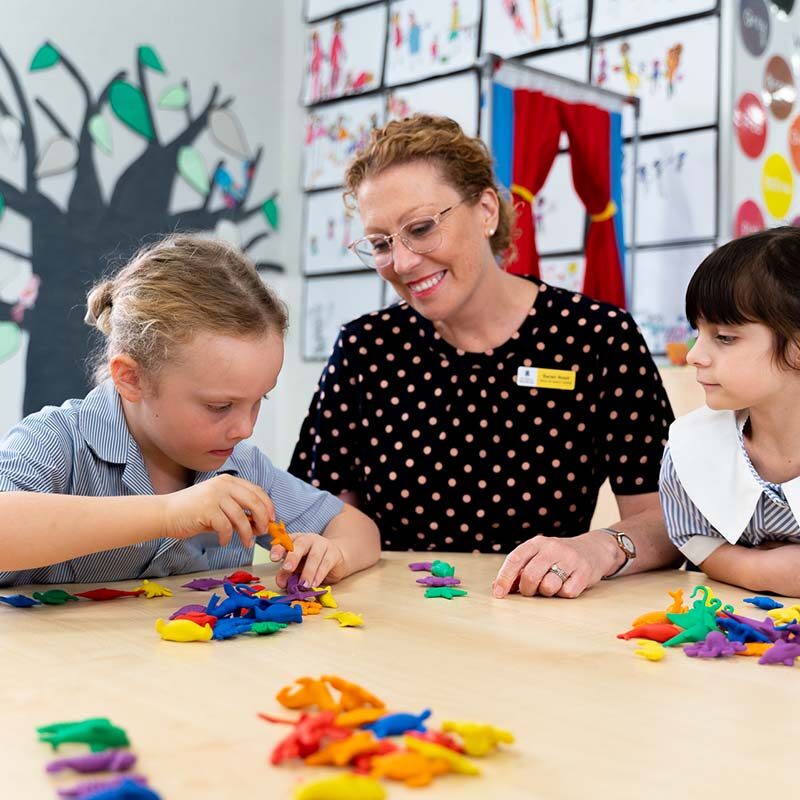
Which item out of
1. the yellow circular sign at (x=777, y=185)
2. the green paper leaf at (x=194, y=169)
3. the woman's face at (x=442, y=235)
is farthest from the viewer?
the green paper leaf at (x=194, y=169)

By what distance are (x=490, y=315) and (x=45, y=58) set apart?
3.09 meters

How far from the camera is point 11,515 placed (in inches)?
49.8

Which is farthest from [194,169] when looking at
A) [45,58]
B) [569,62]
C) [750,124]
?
[750,124]

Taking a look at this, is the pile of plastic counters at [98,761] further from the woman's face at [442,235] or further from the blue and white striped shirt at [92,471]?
the woman's face at [442,235]

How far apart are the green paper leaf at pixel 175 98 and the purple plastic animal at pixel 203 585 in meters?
3.69

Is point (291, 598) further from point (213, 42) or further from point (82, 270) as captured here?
point (213, 42)

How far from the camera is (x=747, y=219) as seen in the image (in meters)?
3.65

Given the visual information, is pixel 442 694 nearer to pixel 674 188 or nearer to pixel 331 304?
pixel 674 188

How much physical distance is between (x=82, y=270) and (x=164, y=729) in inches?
156

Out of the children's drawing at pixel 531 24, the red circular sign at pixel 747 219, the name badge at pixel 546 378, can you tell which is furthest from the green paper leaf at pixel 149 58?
the name badge at pixel 546 378

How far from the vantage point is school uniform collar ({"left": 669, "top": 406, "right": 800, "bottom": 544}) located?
154 centimetres

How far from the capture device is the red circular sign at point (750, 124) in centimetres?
363

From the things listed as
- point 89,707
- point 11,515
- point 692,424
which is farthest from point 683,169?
point 89,707

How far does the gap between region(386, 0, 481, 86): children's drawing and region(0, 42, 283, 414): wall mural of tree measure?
87 cm
